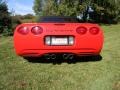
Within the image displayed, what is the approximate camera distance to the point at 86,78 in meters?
6.88

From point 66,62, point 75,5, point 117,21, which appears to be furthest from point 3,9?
point 117,21

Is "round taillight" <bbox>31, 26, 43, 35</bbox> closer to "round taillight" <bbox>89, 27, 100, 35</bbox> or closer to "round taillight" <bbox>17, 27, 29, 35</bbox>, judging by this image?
"round taillight" <bbox>17, 27, 29, 35</bbox>

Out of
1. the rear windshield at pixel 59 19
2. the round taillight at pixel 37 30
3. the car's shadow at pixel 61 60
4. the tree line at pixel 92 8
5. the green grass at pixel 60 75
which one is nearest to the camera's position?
the green grass at pixel 60 75

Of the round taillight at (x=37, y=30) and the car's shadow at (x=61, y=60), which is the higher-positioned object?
the round taillight at (x=37, y=30)

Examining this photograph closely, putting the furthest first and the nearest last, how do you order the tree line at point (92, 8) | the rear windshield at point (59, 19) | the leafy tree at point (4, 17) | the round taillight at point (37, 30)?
the tree line at point (92, 8) → the leafy tree at point (4, 17) → the rear windshield at point (59, 19) → the round taillight at point (37, 30)

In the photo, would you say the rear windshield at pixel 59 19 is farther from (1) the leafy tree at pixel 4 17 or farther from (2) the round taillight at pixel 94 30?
(1) the leafy tree at pixel 4 17

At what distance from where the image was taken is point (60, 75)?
7172 millimetres

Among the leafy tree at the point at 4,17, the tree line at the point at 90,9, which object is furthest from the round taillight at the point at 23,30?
the tree line at the point at 90,9

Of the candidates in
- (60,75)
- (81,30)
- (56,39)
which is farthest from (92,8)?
(60,75)

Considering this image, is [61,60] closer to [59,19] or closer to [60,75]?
[59,19]

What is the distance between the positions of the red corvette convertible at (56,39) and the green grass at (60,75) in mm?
364

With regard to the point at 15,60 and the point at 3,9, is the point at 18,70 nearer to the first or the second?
the point at 15,60

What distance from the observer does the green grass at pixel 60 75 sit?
6.24 m

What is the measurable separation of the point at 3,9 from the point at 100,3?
2149cm
